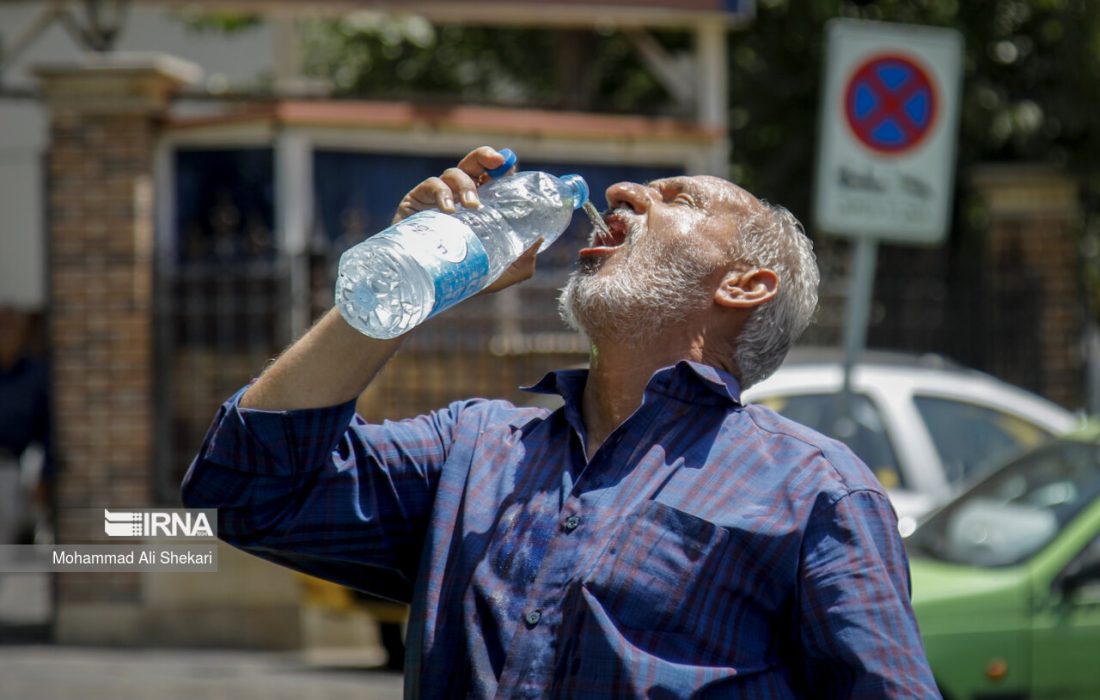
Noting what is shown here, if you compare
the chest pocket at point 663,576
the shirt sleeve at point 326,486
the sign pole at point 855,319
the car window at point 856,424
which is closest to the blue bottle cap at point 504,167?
the shirt sleeve at point 326,486

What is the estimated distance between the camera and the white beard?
259cm

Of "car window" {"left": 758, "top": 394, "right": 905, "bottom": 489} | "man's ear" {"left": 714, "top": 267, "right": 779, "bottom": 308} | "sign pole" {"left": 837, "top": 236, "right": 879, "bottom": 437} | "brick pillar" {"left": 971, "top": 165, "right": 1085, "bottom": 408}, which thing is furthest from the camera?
"brick pillar" {"left": 971, "top": 165, "right": 1085, "bottom": 408}

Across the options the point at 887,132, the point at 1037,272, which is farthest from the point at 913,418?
the point at 1037,272

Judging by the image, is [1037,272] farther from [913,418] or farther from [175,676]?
[175,676]

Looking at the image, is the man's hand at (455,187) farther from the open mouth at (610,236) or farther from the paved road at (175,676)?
the paved road at (175,676)

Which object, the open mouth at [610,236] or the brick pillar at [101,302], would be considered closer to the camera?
the open mouth at [610,236]

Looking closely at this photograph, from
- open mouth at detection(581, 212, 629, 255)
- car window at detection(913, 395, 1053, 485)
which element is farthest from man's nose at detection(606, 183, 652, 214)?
car window at detection(913, 395, 1053, 485)

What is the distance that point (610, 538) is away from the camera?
240 centimetres

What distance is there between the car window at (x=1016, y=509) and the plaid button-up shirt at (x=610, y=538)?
363 cm

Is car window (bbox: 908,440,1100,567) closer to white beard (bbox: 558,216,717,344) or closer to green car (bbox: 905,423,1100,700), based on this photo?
green car (bbox: 905,423,1100,700)

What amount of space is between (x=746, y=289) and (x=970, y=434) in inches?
232

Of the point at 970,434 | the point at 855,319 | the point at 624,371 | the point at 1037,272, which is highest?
the point at 624,371

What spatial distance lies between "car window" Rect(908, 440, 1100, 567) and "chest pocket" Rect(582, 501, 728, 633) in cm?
373

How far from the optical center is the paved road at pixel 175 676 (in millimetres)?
8055
